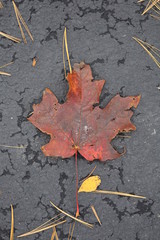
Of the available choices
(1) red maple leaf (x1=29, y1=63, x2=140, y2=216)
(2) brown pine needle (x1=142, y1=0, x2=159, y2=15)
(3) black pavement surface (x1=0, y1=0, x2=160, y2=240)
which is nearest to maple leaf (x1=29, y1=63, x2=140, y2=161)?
(1) red maple leaf (x1=29, y1=63, x2=140, y2=216)

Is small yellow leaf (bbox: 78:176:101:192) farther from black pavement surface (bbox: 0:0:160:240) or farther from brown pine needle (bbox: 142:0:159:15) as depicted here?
brown pine needle (bbox: 142:0:159:15)

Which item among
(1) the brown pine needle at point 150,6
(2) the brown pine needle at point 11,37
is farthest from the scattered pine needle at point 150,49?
(2) the brown pine needle at point 11,37

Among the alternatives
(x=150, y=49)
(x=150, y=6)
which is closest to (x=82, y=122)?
(x=150, y=49)

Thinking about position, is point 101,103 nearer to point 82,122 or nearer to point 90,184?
point 82,122

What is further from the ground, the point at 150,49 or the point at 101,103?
the point at 150,49

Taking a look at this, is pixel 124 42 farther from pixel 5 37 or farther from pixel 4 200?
pixel 4 200

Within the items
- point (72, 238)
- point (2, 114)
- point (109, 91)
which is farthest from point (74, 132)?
point (72, 238)

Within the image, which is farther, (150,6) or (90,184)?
(150,6)
